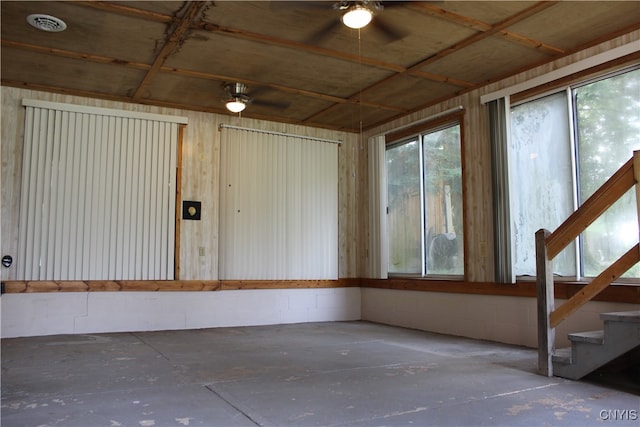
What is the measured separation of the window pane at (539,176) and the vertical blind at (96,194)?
477 cm

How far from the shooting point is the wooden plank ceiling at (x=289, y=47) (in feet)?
15.0

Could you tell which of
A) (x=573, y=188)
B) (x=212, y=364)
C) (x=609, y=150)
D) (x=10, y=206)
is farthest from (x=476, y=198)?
(x=10, y=206)

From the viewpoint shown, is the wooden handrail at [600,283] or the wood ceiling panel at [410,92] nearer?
the wooden handrail at [600,283]

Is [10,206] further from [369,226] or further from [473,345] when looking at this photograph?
[473,345]

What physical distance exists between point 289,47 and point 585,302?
3.80 metres

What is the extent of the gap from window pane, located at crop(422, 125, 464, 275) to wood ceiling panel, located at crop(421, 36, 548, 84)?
964 millimetres

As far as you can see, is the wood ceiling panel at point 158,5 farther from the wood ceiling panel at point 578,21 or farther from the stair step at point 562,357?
the stair step at point 562,357

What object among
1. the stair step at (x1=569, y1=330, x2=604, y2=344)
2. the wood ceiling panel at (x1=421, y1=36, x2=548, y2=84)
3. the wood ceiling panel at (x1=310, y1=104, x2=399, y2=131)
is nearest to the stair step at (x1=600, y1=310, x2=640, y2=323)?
the stair step at (x1=569, y1=330, x2=604, y2=344)

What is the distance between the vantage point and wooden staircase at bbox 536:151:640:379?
3723 millimetres

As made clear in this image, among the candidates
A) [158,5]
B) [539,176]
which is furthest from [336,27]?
[539,176]

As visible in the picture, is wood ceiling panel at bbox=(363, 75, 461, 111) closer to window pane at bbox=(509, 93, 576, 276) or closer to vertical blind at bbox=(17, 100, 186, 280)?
window pane at bbox=(509, 93, 576, 276)

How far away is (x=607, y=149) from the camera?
5.13 m

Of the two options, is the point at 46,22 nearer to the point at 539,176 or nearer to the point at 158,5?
the point at 158,5

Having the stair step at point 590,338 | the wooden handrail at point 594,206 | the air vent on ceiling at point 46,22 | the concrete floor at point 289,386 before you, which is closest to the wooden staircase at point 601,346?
the stair step at point 590,338
